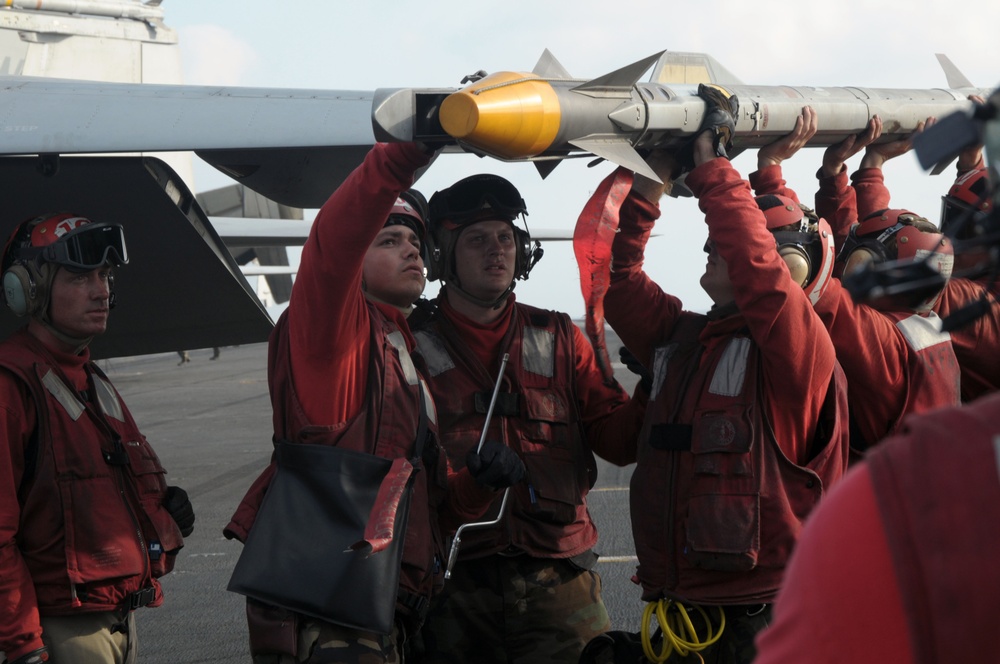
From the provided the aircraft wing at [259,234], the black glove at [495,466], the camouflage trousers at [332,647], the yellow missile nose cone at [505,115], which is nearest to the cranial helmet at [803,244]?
the yellow missile nose cone at [505,115]

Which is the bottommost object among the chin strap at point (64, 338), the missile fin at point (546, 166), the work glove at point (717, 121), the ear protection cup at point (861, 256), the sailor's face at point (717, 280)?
the chin strap at point (64, 338)

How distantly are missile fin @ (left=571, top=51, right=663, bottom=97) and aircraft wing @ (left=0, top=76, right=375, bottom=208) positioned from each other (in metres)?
0.72

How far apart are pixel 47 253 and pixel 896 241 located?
119 inches

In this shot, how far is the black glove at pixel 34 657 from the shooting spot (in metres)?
3.16

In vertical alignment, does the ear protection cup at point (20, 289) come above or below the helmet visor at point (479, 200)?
below

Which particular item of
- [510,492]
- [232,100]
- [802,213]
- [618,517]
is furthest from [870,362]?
[618,517]

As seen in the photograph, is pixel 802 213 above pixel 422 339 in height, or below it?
above

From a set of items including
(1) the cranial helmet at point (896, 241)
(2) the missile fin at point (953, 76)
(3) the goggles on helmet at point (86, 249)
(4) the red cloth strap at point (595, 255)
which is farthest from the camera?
(2) the missile fin at point (953, 76)

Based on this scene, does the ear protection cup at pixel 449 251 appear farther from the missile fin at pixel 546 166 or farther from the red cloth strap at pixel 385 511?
the red cloth strap at pixel 385 511

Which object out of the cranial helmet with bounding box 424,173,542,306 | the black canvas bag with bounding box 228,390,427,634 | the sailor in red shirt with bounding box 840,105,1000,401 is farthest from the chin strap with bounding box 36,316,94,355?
the sailor in red shirt with bounding box 840,105,1000,401

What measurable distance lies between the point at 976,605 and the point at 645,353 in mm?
2884

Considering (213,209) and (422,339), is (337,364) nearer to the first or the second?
(422,339)

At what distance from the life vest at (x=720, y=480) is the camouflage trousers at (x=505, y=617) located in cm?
39

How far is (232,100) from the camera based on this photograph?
141 inches
